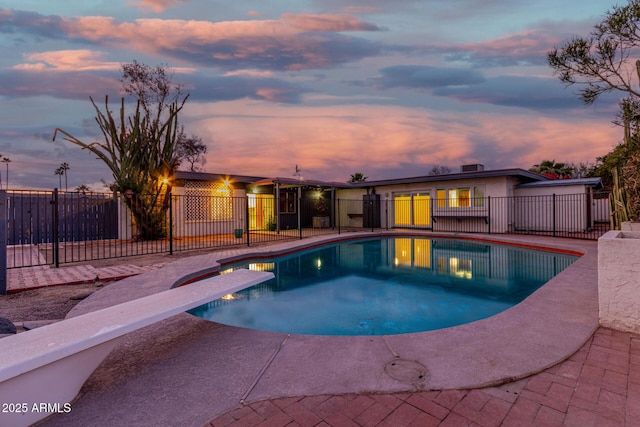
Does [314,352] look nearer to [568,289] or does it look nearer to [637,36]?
[568,289]

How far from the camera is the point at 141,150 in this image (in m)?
11.4

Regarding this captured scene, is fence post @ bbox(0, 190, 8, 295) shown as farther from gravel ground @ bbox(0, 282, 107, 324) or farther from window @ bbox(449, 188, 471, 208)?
window @ bbox(449, 188, 471, 208)

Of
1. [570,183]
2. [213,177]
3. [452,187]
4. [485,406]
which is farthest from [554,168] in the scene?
[485,406]

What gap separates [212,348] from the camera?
2.47 m

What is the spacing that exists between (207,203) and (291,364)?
40.7 feet

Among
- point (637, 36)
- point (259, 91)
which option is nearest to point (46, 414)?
point (637, 36)

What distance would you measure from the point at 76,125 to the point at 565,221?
71.7 ft

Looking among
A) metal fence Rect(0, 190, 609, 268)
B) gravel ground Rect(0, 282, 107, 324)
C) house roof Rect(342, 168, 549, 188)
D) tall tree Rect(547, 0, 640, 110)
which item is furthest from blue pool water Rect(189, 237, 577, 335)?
tall tree Rect(547, 0, 640, 110)

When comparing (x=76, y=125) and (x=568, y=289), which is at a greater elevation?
(x=76, y=125)

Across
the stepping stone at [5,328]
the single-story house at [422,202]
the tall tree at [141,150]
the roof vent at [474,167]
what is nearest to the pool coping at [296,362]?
the stepping stone at [5,328]

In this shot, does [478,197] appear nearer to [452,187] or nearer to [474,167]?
[452,187]

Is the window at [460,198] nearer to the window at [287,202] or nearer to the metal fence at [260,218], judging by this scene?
the metal fence at [260,218]

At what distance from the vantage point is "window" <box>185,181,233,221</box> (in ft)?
42.5

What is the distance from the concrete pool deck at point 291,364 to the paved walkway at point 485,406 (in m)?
0.05
